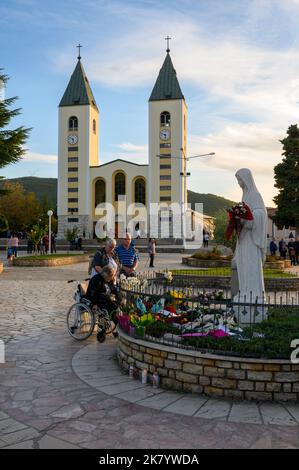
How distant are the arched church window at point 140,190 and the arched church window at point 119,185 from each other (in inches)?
75.7

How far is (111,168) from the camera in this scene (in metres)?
63.0

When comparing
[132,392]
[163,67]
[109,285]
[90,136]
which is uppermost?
[163,67]

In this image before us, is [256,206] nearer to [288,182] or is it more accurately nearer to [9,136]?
[9,136]

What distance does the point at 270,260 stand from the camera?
22109mm

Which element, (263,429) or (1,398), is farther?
(1,398)

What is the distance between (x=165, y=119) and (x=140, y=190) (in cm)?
1046

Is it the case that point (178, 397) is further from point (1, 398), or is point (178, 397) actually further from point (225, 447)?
point (1, 398)

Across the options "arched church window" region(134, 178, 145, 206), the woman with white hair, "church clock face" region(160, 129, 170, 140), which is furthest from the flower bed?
"arched church window" region(134, 178, 145, 206)

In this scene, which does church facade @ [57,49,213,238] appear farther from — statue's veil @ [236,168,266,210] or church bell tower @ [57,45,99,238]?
statue's veil @ [236,168,266,210]

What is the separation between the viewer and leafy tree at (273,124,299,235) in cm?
4250

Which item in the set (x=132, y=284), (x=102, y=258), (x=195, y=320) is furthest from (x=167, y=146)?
(x=195, y=320)

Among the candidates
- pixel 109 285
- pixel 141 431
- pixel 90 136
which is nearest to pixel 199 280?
pixel 109 285

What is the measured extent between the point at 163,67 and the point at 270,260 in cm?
4806

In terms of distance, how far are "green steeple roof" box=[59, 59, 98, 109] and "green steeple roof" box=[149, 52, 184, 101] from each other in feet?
33.0
